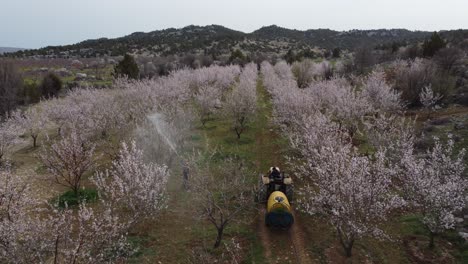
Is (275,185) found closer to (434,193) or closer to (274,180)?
(274,180)

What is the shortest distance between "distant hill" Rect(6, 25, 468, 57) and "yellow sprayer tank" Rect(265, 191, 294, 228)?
88313 mm

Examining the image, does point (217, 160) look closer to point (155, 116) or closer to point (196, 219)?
point (155, 116)

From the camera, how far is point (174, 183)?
2341cm

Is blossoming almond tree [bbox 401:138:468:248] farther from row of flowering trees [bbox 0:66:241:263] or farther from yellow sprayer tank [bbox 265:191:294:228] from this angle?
row of flowering trees [bbox 0:66:241:263]

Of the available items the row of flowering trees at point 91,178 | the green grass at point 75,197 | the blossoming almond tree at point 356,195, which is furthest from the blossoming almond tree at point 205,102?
the blossoming almond tree at point 356,195

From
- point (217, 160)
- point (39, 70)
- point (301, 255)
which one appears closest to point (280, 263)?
point (301, 255)

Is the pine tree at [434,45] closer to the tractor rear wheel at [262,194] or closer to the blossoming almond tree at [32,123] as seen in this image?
the tractor rear wheel at [262,194]

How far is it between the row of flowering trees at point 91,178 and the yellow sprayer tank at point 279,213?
547 centimetres

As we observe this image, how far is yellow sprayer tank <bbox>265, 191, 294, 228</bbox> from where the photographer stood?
1706 cm

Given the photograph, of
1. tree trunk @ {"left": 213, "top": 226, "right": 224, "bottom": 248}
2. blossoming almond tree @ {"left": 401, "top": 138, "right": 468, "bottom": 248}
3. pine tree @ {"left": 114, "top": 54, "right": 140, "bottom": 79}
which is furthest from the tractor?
pine tree @ {"left": 114, "top": 54, "right": 140, "bottom": 79}

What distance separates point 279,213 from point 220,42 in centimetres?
13450

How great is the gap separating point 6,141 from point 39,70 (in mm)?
63175

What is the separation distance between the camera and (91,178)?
17.3 meters

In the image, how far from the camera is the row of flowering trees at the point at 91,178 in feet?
37.6
